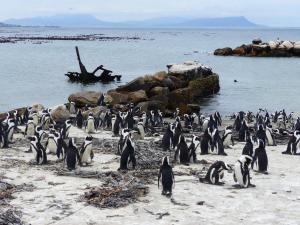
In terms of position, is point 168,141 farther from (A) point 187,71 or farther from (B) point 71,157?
(A) point 187,71

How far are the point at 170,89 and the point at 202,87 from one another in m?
3.13

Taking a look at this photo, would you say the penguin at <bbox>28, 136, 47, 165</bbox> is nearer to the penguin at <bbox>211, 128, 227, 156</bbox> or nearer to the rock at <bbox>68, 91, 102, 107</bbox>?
the penguin at <bbox>211, 128, 227, 156</bbox>

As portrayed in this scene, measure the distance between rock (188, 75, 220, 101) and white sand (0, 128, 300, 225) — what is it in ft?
71.8

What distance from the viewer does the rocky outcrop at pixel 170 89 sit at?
28.2 meters

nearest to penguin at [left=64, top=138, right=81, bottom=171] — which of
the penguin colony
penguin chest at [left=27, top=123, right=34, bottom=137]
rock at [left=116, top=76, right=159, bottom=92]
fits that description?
the penguin colony

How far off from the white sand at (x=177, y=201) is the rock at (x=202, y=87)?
21875 millimetres

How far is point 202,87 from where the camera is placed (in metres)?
37.5

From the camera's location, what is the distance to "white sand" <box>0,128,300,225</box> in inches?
373

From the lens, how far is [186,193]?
433 inches

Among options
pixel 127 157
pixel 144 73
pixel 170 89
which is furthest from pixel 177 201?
pixel 144 73

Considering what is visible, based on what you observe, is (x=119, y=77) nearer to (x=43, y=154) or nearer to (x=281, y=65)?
(x=281, y=65)

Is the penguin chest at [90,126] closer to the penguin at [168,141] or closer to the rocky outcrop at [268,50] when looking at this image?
the penguin at [168,141]

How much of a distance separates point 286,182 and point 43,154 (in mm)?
5913

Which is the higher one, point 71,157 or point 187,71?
point 187,71
